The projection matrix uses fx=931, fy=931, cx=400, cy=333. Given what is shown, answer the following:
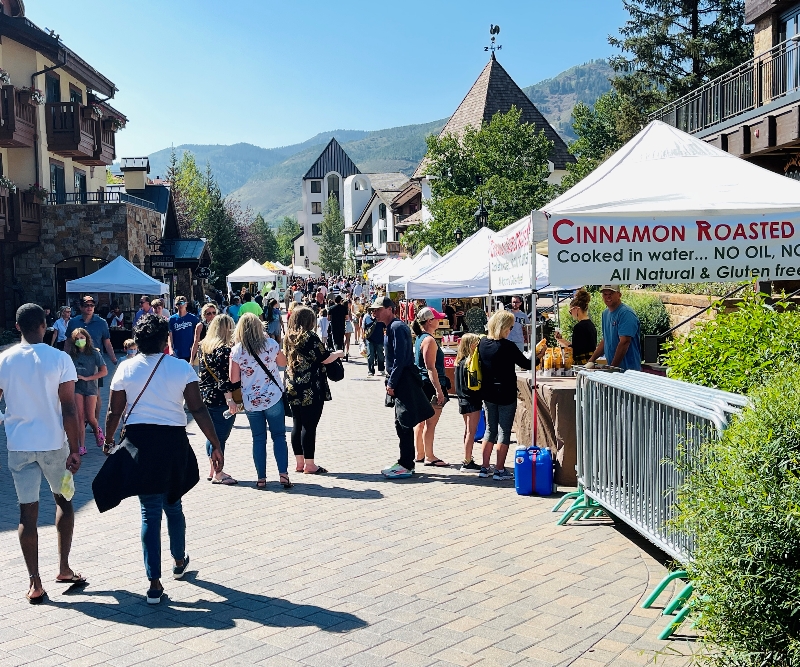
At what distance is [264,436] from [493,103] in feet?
156

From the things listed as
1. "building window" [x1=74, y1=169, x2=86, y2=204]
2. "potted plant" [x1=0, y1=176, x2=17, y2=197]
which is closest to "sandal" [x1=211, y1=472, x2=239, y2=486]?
"potted plant" [x1=0, y1=176, x2=17, y2=197]

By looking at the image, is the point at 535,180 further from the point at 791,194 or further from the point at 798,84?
the point at 791,194

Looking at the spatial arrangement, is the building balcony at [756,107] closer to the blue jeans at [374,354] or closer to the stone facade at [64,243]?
the blue jeans at [374,354]

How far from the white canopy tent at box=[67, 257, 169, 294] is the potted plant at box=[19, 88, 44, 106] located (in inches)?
263

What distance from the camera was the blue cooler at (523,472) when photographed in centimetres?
839

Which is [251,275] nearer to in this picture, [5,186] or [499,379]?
[5,186]

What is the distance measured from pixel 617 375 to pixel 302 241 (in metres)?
133

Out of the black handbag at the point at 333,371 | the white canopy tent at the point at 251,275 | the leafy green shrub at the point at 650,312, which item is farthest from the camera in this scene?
the white canopy tent at the point at 251,275

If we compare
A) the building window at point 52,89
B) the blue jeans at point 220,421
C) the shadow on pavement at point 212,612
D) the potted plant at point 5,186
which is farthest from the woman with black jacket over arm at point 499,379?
the building window at point 52,89

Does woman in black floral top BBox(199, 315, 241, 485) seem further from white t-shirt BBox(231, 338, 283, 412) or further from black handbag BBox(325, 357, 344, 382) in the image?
black handbag BBox(325, 357, 344, 382)

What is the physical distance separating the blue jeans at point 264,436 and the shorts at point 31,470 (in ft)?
10.7

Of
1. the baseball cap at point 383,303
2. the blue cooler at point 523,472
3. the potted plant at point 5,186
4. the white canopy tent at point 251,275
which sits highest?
the potted plant at point 5,186

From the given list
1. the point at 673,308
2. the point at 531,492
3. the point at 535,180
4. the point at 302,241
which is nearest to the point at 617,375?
the point at 531,492

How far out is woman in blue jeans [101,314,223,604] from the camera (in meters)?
5.75
